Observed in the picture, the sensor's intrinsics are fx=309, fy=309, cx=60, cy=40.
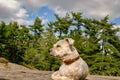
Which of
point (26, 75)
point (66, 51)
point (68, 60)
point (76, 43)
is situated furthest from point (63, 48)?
point (76, 43)

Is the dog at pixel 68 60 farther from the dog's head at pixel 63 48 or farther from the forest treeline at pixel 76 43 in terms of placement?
the forest treeline at pixel 76 43

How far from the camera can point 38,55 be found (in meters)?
65.6

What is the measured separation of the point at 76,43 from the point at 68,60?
40.3 m

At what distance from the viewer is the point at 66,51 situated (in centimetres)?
938

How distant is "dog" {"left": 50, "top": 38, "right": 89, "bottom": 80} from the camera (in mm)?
Answer: 9422

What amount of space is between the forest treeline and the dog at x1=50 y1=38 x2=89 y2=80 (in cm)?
3791

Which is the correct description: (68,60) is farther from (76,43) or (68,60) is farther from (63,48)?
(76,43)

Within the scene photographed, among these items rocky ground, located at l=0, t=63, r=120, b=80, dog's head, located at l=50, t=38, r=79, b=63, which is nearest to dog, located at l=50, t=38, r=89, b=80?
dog's head, located at l=50, t=38, r=79, b=63

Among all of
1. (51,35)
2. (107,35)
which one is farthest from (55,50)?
(51,35)

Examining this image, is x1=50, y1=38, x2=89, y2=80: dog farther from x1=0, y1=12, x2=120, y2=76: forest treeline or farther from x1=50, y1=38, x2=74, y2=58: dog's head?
x1=0, y1=12, x2=120, y2=76: forest treeline

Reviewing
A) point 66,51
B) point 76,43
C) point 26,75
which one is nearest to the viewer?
point 66,51

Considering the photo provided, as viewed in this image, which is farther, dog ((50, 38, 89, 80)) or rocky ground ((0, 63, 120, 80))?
rocky ground ((0, 63, 120, 80))

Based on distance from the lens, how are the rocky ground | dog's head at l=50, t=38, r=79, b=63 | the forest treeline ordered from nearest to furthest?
dog's head at l=50, t=38, r=79, b=63
the rocky ground
the forest treeline

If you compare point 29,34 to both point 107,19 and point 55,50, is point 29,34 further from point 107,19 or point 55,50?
point 55,50
